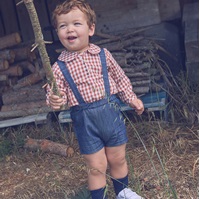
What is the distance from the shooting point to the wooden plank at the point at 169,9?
618 centimetres

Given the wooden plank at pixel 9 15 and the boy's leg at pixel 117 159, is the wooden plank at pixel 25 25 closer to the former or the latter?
the wooden plank at pixel 9 15

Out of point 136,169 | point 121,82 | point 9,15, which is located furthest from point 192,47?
point 9,15

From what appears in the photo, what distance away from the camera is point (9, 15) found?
258 inches

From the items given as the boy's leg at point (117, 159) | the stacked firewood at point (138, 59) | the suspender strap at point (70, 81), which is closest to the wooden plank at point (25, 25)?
the stacked firewood at point (138, 59)

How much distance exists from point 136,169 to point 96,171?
971mm

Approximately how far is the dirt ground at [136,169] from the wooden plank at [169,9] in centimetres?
176

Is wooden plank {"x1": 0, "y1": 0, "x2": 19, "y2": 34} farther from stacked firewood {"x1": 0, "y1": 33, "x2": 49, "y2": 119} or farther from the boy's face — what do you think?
the boy's face

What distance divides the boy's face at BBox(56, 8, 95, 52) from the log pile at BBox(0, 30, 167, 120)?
1970 mm

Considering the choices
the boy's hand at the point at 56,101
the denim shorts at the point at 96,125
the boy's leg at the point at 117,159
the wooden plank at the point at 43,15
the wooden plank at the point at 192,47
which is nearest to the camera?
the boy's hand at the point at 56,101

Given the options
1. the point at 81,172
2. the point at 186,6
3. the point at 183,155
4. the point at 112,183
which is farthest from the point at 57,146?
the point at 186,6

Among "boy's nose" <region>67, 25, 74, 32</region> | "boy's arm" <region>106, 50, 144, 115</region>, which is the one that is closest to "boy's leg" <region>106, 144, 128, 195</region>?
"boy's arm" <region>106, 50, 144, 115</region>

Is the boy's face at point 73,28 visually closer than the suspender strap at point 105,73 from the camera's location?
Yes

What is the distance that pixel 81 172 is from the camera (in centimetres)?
460

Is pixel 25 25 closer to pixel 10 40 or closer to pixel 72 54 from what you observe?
pixel 10 40
